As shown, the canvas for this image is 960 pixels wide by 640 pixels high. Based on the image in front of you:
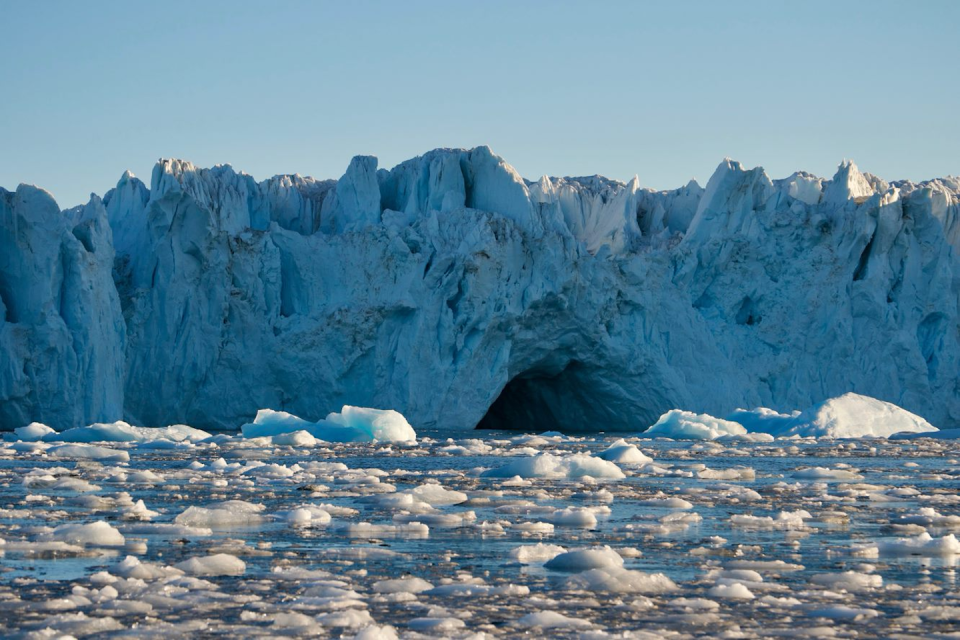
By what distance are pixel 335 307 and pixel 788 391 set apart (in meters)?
10.7

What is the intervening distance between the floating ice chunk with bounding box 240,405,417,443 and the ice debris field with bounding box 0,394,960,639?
5.89 metres

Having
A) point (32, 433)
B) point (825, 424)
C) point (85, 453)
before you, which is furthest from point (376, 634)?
point (825, 424)

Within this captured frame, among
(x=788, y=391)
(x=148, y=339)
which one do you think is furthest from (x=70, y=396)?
(x=788, y=391)

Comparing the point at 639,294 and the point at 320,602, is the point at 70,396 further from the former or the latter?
the point at 320,602

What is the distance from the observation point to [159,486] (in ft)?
29.9

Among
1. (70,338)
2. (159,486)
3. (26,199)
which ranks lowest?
(159,486)

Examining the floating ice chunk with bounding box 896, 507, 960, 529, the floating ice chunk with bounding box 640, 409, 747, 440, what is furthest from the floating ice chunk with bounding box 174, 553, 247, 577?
the floating ice chunk with bounding box 640, 409, 747, 440

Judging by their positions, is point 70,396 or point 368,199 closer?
point 70,396

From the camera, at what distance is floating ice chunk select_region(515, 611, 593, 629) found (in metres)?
3.76

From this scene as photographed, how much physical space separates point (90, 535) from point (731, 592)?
3.19m

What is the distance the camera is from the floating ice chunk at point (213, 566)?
4.74 metres

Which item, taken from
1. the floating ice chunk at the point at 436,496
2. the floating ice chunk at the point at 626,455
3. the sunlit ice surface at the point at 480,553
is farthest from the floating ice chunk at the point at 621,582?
the floating ice chunk at the point at 626,455

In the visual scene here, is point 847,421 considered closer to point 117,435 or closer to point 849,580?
point 117,435

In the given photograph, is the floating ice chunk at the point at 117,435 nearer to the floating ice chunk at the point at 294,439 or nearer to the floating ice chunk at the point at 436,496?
the floating ice chunk at the point at 294,439
